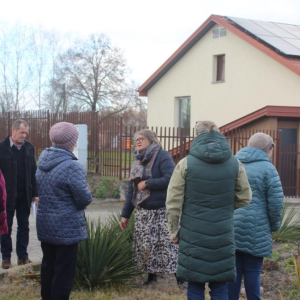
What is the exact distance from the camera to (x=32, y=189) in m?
6.55

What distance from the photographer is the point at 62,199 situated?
4590 millimetres

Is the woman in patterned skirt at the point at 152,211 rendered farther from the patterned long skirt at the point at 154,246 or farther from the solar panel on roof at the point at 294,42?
the solar panel on roof at the point at 294,42

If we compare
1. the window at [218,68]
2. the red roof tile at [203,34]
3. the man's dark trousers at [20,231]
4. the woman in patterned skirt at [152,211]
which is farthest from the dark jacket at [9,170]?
the window at [218,68]

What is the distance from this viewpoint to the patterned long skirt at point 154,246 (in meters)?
5.87

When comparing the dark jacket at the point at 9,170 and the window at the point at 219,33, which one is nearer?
the dark jacket at the point at 9,170

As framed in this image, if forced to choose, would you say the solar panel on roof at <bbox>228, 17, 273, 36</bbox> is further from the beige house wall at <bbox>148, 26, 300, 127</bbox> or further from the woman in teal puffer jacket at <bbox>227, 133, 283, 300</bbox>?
the woman in teal puffer jacket at <bbox>227, 133, 283, 300</bbox>

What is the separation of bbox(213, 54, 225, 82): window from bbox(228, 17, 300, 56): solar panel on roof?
5.77 feet

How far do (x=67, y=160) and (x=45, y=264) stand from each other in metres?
0.99

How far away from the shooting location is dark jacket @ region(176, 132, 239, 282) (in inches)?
160

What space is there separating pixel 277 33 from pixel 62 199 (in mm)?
19302

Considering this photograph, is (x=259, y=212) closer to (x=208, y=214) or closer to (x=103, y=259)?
(x=208, y=214)

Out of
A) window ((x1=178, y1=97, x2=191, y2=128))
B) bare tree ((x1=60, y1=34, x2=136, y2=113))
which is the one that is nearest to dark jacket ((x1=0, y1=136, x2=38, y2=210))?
window ((x1=178, y1=97, x2=191, y2=128))

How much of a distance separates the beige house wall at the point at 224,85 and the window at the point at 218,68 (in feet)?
0.65

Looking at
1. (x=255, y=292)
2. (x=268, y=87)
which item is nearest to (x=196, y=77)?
(x=268, y=87)
